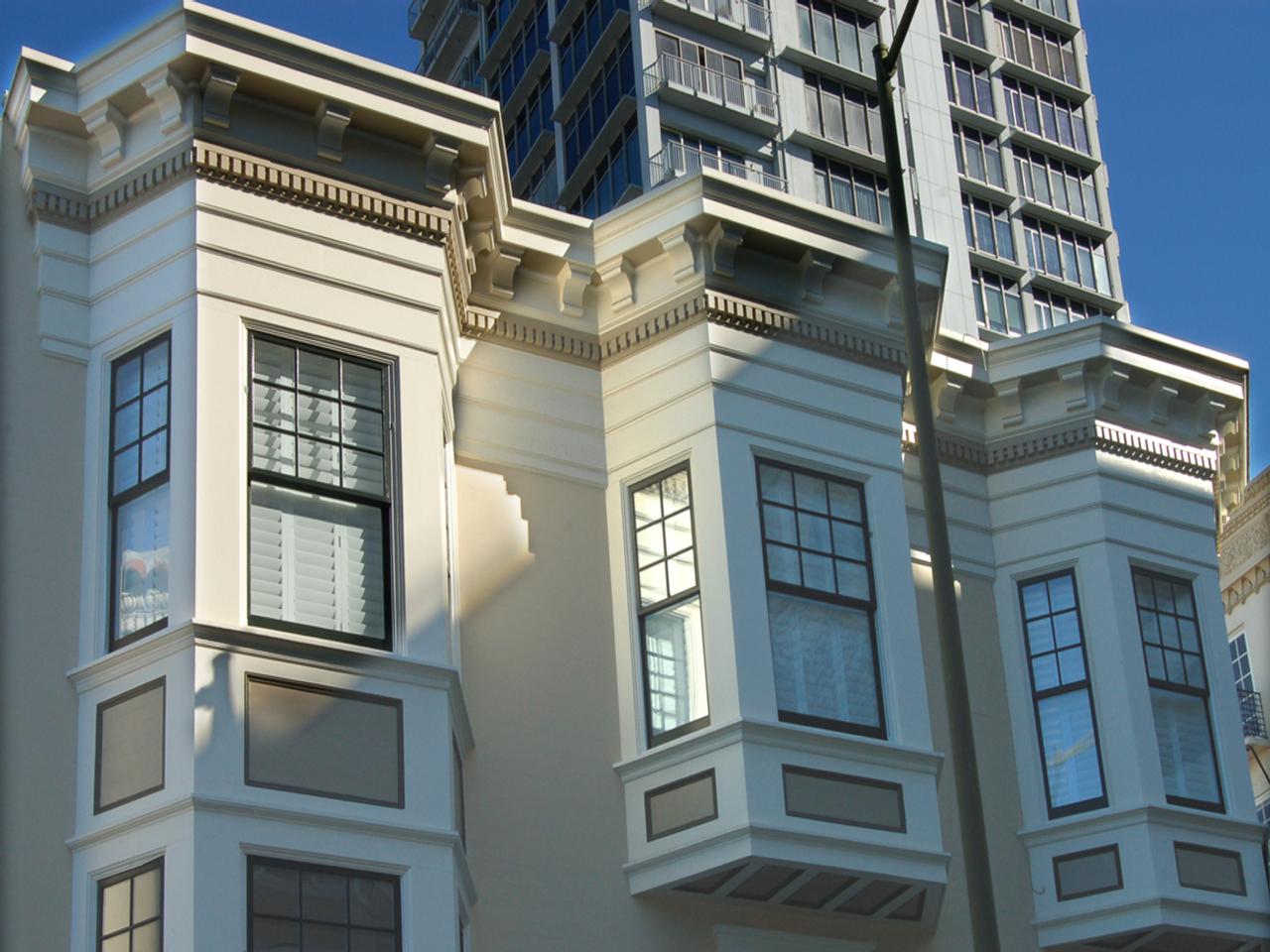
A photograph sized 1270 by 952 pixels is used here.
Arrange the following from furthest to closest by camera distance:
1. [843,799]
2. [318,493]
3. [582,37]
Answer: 1. [582,37]
2. [843,799]
3. [318,493]

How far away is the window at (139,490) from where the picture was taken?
43.6 ft

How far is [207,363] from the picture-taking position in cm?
1364

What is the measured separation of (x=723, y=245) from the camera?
53.8 feet

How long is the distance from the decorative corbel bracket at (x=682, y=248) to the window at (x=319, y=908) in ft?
19.5

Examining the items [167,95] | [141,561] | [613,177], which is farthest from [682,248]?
[613,177]

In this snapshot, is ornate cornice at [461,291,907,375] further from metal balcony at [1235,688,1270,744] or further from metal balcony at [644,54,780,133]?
metal balcony at [644,54,780,133]

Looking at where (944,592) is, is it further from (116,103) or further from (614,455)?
(116,103)

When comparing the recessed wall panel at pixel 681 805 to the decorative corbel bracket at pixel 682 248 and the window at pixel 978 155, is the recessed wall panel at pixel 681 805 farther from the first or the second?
the window at pixel 978 155

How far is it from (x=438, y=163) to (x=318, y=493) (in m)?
2.92

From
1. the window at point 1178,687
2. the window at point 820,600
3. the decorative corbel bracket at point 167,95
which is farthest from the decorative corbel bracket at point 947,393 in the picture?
the decorative corbel bracket at point 167,95

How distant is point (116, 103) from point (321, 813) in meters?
5.56

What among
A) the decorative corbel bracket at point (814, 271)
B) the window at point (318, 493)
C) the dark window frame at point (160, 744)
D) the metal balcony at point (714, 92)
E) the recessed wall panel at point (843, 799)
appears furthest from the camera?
the metal balcony at point (714, 92)

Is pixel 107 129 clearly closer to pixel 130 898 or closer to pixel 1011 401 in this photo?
pixel 130 898

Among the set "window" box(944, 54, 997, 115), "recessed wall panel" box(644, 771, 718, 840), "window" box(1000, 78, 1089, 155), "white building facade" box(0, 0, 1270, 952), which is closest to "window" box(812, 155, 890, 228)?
"window" box(944, 54, 997, 115)
